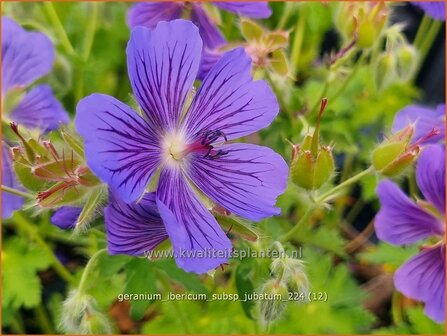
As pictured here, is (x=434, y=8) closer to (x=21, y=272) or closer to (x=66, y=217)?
(x=66, y=217)

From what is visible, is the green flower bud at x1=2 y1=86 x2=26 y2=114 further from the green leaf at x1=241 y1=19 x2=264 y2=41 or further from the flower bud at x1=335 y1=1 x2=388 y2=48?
the flower bud at x1=335 y1=1 x2=388 y2=48

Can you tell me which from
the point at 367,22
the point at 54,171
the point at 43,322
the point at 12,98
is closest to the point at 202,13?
the point at 367,22

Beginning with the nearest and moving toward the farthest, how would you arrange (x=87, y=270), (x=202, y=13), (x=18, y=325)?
(x=87, y=270) → (x=202, y=13) → (x=18, y=325)

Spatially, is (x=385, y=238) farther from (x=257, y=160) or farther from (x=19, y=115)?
(x=19, y=115)

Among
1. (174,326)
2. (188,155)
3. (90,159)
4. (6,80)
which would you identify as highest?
(90,159)

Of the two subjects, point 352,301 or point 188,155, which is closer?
point 188,155

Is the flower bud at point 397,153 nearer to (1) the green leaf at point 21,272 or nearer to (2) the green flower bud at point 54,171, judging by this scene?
(2) the green flower bud at point 54,171

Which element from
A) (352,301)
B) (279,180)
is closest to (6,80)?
(279,180)
